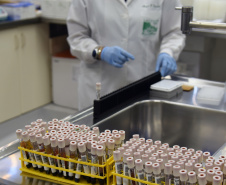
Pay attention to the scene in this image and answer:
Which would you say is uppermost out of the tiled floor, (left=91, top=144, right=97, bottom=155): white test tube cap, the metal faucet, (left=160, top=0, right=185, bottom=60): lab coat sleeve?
the metal faucet

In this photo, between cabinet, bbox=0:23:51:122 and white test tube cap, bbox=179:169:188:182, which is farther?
cabinet, bbox=0:23:51:122

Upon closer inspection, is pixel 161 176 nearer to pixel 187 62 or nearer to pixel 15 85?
pixel 187 62

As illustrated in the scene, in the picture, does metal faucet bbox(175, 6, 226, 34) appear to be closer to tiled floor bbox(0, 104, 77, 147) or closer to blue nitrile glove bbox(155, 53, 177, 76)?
blue nitrile glove bbox(155, 53, 177, 76)

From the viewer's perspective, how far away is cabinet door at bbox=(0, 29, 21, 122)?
3.42 metres

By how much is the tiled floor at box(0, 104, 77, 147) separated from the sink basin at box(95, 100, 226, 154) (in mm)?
1775

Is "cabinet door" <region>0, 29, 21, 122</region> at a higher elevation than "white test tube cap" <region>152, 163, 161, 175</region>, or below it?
below

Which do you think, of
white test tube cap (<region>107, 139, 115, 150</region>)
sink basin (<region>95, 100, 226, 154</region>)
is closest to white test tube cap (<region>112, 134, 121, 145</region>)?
white test tube cap (<region>107, 139, 115, 150</region>)

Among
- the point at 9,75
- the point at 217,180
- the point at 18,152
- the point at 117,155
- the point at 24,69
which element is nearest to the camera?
the point at 217,180

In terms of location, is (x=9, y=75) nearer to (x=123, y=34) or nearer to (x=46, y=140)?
(x=123, y=34)

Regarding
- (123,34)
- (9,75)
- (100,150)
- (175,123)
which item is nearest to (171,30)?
(123,34)

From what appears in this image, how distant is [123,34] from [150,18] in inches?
7.1

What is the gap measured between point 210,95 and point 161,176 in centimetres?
85

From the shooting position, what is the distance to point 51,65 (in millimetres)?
4008

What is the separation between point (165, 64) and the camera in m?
1.98
